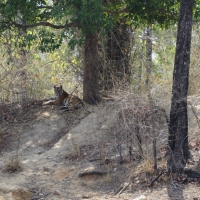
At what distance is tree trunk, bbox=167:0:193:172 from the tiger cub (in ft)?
18.0

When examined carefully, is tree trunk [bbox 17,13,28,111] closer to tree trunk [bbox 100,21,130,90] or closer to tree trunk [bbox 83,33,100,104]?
tree trunk [bbox 83,33,100,104]

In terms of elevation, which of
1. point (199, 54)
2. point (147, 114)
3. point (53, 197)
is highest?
point (199, 54)

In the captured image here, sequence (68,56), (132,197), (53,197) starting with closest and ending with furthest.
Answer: (132,197), (53,197), (68,56)

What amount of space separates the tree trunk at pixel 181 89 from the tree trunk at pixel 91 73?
540 centimetres

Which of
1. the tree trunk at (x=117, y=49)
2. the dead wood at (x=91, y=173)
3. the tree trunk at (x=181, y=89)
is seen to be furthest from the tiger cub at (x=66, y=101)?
the tree trunk at (x=181, y=89)

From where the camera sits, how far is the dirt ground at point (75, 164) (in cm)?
629

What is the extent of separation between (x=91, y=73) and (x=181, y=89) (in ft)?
18.7

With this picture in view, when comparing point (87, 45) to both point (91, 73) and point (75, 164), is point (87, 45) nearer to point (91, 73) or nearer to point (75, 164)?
point (91, 73)

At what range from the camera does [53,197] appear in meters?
6.45

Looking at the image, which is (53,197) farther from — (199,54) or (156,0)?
(199,54)

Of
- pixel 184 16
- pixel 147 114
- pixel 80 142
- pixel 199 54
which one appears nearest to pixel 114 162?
pixel 147 114

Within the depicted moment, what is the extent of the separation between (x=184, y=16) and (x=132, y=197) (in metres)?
3.28

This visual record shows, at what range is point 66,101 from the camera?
11.9 meters

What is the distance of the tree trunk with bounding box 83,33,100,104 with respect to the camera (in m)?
11.6
